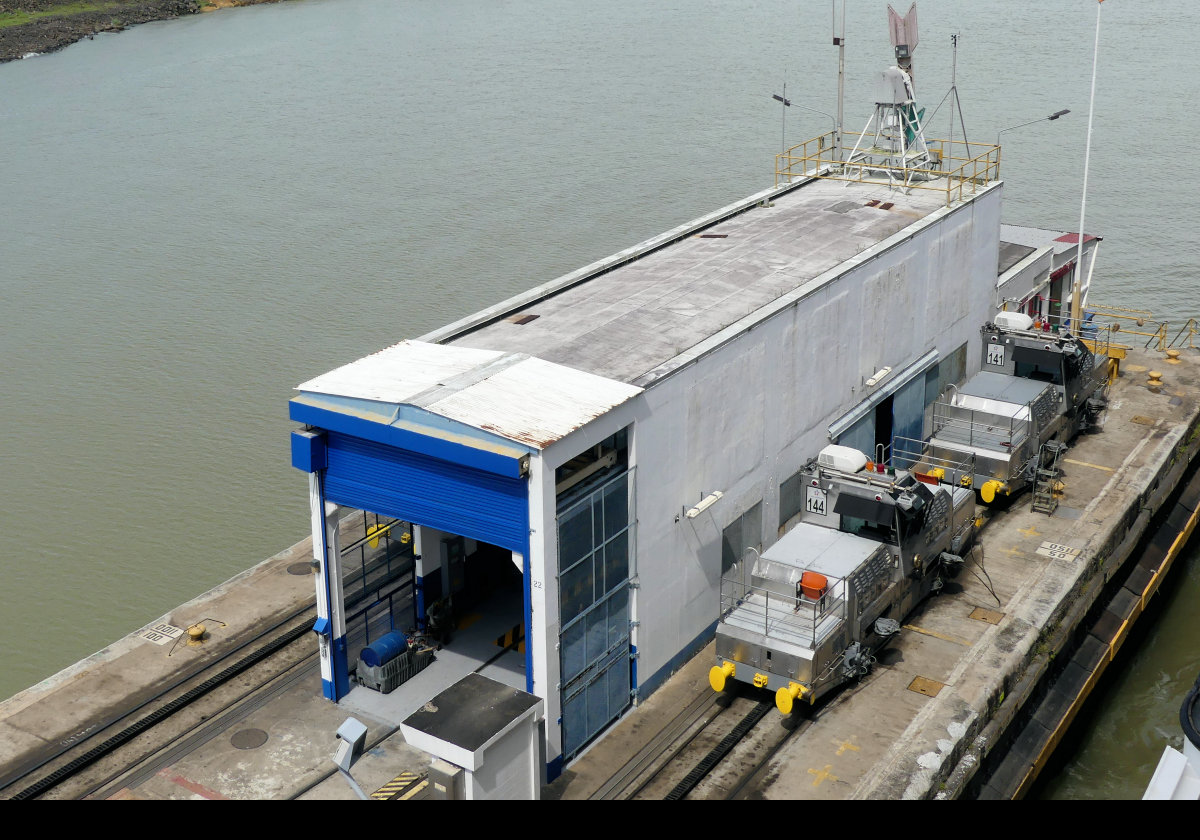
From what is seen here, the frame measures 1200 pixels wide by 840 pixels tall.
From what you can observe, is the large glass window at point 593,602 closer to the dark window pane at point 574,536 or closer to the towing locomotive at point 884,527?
the dark window pane at point 574,536

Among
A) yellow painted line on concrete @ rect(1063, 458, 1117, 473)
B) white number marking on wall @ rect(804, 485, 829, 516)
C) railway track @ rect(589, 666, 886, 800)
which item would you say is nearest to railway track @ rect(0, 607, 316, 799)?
railway track @ rect(589, 666, 886, 800)

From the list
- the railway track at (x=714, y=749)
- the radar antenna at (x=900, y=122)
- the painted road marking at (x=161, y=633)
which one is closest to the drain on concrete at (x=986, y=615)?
the railway track at (x=714, y=749)

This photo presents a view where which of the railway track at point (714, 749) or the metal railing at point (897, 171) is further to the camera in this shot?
the metal railing at point (897, 171)

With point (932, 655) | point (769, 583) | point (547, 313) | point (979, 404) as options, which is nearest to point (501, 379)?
point (547, 313)

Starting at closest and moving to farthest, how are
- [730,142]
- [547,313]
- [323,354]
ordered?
[547,313], [323,354], [730,142]

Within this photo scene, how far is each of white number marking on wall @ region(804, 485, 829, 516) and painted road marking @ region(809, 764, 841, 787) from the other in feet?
16.4

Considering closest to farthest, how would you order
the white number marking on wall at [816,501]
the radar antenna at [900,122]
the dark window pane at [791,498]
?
the white number marking on wall at [816,501], the dark window pane at [791,498], the radar antenna at [900,122]

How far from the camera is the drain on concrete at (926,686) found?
18.3m

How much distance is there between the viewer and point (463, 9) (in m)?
82.2

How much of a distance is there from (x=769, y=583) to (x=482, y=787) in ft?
19.2

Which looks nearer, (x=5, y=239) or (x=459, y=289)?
(x=459, y=289)

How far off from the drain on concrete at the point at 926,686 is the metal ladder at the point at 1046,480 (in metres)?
6.68

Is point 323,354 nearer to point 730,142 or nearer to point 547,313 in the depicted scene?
point 547,313

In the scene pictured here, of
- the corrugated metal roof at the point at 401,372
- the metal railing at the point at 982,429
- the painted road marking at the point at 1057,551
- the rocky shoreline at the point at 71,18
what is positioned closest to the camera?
the corrugated metal roof at the point at 401,372
